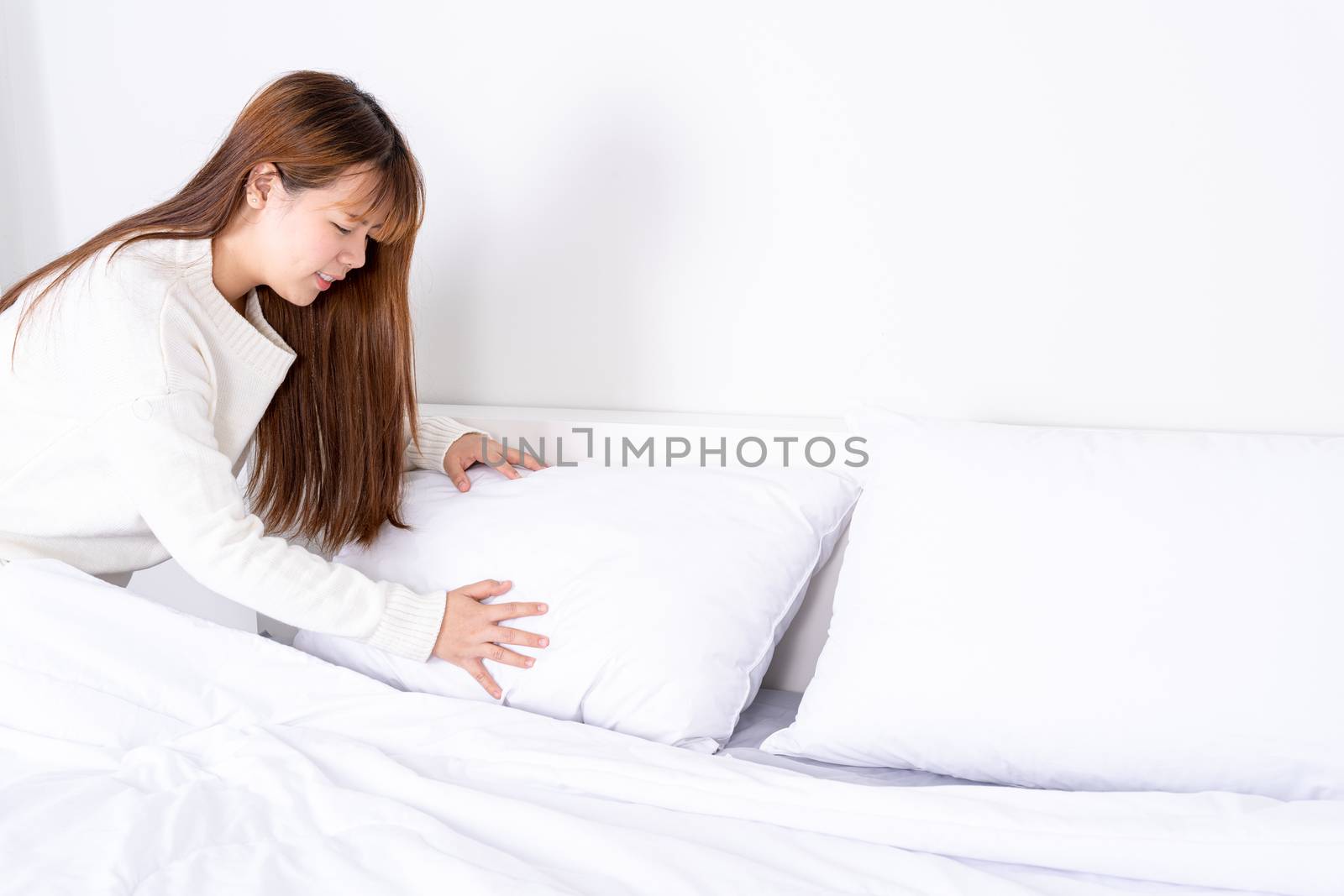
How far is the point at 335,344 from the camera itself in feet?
4.46

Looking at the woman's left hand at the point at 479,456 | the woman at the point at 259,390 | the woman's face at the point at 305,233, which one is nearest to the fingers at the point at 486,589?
the woman at the point at 259,390

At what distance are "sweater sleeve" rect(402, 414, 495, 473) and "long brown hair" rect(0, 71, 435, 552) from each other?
0.6 inches

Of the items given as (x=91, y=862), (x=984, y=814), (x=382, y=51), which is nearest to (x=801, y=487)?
(x=984, y=814)

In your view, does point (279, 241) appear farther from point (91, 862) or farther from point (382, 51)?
point (91, 862)

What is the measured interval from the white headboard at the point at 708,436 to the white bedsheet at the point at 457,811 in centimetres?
34

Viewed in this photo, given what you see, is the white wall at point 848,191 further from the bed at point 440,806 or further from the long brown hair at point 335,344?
the bed at point 440,806

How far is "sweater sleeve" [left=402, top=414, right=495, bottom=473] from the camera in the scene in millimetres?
1355

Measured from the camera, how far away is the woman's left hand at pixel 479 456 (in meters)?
1.33

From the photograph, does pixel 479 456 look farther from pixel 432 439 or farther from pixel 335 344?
pixel 335 344

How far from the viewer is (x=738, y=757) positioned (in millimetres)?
1034

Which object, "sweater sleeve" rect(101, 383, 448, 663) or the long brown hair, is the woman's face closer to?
the long brown hair

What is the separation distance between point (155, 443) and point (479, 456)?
1.36 feet

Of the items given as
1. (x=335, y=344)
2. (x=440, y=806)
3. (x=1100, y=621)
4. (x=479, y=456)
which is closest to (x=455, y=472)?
(x=479, y=456)

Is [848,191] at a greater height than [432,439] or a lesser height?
greater
